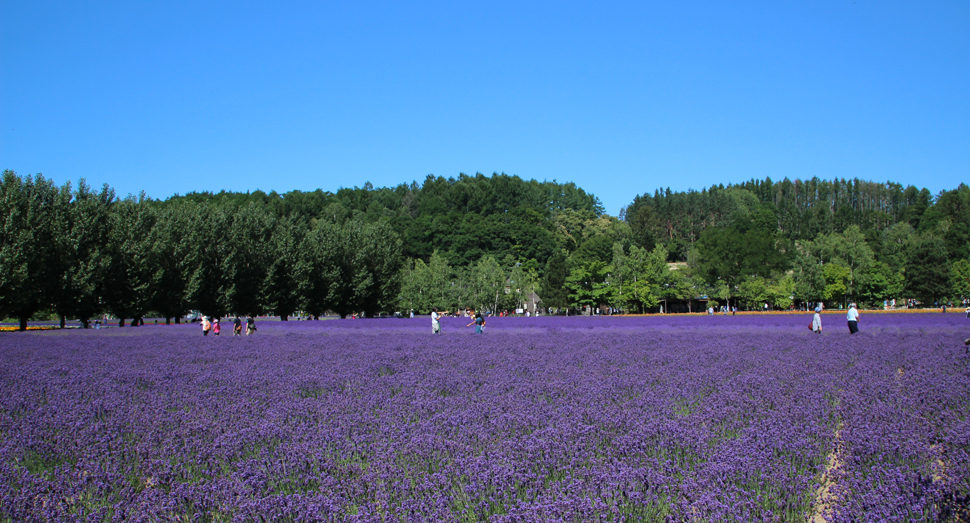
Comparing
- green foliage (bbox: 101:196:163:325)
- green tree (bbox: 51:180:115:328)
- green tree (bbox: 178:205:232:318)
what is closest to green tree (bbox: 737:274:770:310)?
green tree (bbox: 178:205:232:318)

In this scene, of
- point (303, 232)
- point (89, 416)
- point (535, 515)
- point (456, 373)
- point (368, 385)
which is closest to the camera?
point (535, 515)

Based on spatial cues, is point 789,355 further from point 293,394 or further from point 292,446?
point 292,446

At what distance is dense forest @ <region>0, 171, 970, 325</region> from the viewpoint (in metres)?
39.2

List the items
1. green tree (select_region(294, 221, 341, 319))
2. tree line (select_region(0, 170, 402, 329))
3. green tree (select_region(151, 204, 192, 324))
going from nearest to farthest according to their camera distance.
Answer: tree line (select_region(0, 170, 402, 329))
green tree (select_region(151, 204, 192, 324))
green tree (select_region(294, 221, 341, 319))

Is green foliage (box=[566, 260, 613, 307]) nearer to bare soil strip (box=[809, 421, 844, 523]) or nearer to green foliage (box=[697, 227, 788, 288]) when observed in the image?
green foliage (box=[697, 227, 788, 288])

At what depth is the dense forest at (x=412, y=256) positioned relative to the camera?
39188 millimetres

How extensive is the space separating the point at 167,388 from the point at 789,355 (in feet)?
41.6

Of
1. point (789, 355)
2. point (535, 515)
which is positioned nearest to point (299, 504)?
point (535, 515)

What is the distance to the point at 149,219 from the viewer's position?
49719 millimetres

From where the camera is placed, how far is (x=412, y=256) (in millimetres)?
112562

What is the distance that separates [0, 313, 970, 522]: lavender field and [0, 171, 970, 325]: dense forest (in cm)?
3220

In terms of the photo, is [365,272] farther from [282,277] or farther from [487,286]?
[487,286]

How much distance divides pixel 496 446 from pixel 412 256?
107 m

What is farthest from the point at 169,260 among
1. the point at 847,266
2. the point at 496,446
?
the point at 847,266
